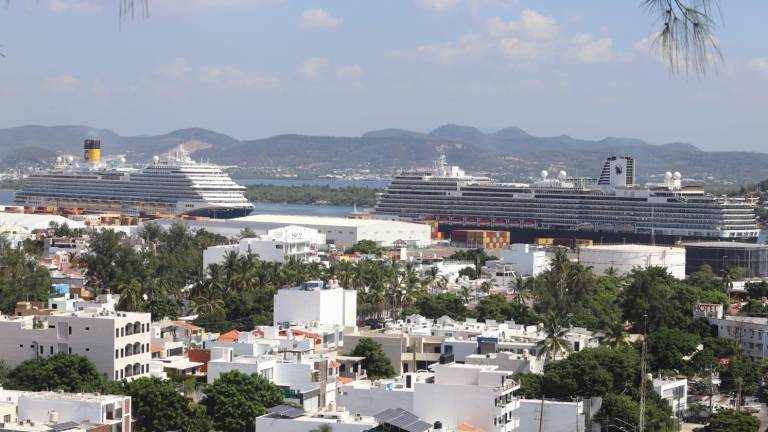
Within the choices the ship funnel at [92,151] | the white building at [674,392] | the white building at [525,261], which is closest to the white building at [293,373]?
the white building at [674,392]

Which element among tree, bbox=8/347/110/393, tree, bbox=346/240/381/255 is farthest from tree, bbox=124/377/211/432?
tree, bbox=346/240/381/255

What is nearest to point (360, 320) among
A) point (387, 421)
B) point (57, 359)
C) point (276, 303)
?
point (276, 303)

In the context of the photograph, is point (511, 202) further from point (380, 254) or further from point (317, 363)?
point (317, 363)

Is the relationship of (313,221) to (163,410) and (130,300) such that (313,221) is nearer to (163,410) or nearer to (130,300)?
(130,300)

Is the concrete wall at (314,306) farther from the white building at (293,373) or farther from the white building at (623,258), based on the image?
the white building at (623,258)

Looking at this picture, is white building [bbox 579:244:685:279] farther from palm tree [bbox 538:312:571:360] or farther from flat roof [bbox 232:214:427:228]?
palm tree [bbox 538:312:571:360]

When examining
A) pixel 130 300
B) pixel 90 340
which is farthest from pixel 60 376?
pixel 130 300
